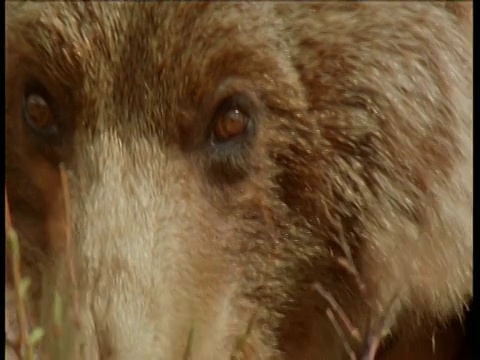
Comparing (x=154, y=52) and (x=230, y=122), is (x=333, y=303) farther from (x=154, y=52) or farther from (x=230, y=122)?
(x=154, y=52)

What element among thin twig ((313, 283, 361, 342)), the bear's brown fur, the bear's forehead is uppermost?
the bear's forehead

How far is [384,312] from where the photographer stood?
1808mm

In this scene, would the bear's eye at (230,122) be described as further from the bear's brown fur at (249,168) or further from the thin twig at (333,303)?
the thin twig at (333,303)

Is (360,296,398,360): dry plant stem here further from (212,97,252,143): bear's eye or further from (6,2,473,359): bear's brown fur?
(212,97,252,143): bear's eye

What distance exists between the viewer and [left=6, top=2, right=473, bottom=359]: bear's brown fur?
1.78 meters

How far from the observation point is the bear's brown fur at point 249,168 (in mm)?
1776

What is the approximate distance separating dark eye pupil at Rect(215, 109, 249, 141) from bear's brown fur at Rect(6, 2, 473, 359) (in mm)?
17

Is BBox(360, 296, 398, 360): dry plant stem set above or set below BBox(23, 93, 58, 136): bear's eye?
→ below

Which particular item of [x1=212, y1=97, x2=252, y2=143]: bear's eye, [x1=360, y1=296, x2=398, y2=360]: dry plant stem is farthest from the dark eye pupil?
[x1=360, y1=296, x2=398, y2=360]: dry plant stem

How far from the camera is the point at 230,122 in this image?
6.16 ft

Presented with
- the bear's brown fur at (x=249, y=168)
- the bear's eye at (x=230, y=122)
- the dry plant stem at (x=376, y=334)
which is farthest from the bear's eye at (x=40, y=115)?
the dry plant stem at (x=376, y=334)

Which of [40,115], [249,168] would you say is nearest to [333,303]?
[249,168]
